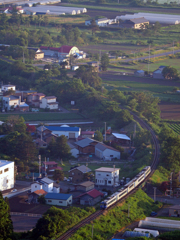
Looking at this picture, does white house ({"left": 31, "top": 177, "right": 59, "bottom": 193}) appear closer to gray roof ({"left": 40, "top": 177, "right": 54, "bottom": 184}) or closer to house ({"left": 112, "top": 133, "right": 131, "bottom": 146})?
gray roof ({"left": 40, "top": 177, "right": 54, "bottom": 184})

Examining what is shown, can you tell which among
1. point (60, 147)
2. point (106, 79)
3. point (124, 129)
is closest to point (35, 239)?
point (60, 147)

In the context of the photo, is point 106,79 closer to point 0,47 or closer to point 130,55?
point 130,55

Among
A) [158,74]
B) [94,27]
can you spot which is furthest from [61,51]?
[94,27]

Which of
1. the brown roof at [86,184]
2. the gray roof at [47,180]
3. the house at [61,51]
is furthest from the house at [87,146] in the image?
the house at [61,51]

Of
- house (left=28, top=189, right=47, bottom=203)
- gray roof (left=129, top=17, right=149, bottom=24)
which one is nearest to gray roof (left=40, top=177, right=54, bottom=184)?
house (left=28, top=189, right=47, bottom=203)

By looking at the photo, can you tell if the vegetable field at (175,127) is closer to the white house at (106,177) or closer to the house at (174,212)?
the white house at (106,177)

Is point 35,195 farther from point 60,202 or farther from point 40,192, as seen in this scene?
point 60,202

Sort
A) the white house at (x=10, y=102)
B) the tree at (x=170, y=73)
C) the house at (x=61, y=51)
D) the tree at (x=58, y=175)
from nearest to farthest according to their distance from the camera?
the tree at (x=58, y=175) → the white house at (x=10, y=102) → the tree at (x=170, y=73) → the house at (x=61, y=51)
